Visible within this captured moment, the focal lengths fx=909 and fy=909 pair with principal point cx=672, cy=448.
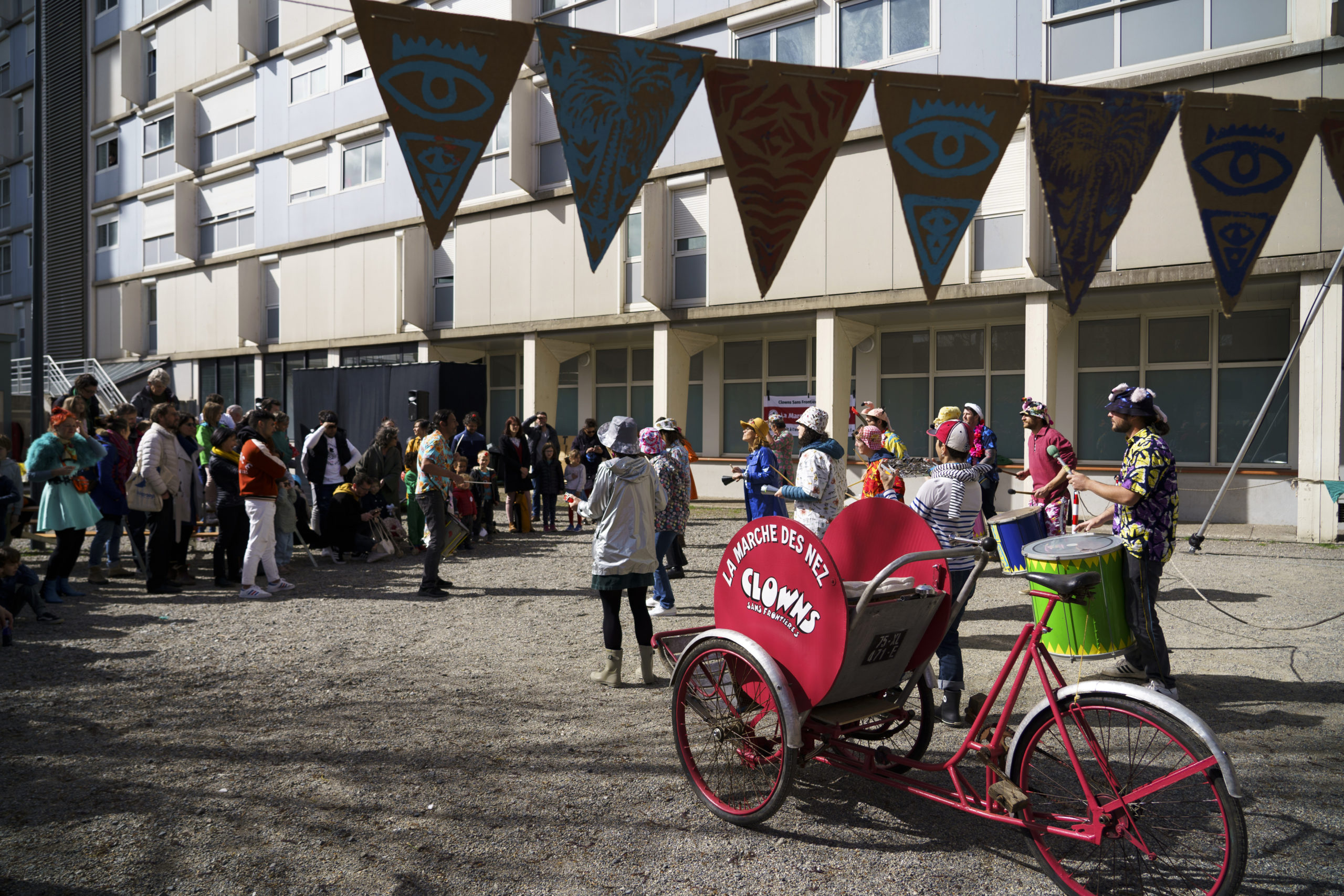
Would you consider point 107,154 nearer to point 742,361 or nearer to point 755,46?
point 755,46

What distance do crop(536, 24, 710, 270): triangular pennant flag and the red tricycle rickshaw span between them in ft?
8.54

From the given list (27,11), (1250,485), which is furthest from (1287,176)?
(27,11)

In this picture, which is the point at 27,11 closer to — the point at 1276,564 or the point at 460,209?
the point at 460,209

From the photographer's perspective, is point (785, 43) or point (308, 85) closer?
point (785, 43)

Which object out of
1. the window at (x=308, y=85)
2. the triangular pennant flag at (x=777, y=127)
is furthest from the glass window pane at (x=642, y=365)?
the triangular pennant flag at (x=777, y=127)

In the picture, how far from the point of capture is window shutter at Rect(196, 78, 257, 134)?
1083 inches

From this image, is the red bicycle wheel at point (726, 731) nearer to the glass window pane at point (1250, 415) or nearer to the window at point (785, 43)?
the glass window pane at point (1250, 415)

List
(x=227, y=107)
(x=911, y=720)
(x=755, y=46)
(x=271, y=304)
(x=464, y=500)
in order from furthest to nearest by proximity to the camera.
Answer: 1. (x=227, y=107)
2. (x=271, y=304)
3. (x=755, y=46)
4. (x=464, y=500)
5. (x=911, y=720)

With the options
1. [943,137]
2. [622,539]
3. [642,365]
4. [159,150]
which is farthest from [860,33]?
[159,150]

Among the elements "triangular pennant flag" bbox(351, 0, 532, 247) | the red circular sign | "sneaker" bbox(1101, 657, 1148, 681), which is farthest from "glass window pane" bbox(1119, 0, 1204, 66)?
the red circular sign

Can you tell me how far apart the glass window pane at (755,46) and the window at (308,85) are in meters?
13.0

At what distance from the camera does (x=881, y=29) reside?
1661 centimetres

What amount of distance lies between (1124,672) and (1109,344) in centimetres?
1180

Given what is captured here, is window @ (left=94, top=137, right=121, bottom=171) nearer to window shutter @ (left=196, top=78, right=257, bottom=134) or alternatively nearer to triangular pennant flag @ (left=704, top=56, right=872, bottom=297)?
window shutter @ (left=196, top=78, right=257, bottom=134)
